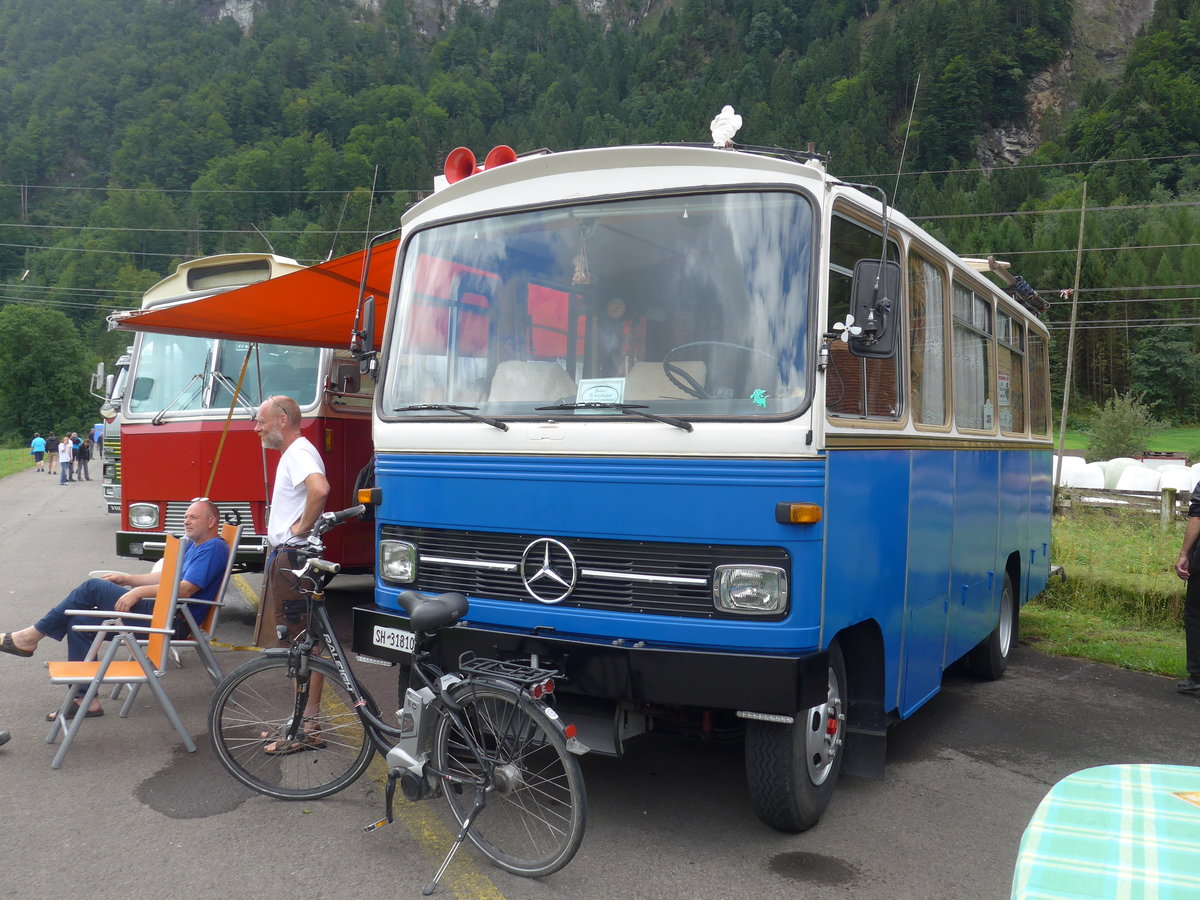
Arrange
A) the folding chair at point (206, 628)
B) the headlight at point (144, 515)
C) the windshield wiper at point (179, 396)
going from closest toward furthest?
1. the folding chair at point (206, 628)
2. the headlight at point (144, 515)
3. the windshield wiper at point (179, 396)

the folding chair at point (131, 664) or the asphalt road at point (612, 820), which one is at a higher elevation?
the folding chair at point (131, 664)

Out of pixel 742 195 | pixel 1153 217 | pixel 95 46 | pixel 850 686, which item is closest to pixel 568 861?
pixel 850 686

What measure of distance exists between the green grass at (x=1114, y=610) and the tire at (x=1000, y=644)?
109cm

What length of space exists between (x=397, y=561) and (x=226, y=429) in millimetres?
4869

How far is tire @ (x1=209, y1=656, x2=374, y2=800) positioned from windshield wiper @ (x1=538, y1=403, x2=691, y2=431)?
162cm

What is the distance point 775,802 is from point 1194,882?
297cm

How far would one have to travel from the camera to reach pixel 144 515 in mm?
9758

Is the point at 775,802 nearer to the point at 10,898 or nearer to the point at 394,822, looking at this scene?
the point at 394,822

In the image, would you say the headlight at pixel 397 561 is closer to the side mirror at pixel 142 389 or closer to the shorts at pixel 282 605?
the shorts at pixel 282 605

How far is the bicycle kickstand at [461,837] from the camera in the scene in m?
4.04

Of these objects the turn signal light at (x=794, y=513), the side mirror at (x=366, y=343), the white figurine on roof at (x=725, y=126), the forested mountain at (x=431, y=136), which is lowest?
the turn signal light at (x=794, y=513)

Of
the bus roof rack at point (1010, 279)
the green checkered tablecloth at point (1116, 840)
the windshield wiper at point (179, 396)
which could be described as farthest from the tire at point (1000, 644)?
the windshield wiper at point (179, 396)

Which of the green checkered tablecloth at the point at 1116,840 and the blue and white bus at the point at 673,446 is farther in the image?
the blue and white bus at the point at 673,446

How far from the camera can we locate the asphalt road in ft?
13.7
